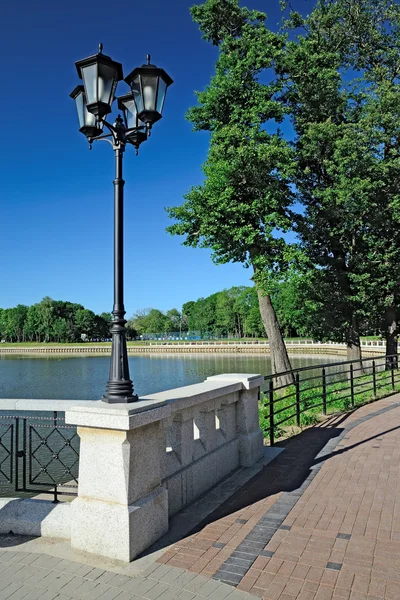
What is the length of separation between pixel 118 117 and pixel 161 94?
1.65ft

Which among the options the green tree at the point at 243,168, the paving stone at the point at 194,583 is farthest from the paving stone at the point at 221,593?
the green tree at the point at 243,168

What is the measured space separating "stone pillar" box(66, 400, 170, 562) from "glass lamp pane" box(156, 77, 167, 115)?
9.73 ft

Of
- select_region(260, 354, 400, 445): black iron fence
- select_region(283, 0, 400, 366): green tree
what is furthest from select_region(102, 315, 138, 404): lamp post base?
select_region(283, 0, 400, 366): green tree

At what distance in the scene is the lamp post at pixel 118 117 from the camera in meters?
3.94

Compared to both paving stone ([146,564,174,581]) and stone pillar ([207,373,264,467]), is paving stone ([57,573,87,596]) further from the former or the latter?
stone pillar ([207,373,264,467])

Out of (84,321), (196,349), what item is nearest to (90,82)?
(196,349)

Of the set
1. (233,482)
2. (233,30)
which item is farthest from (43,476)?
(233,30)

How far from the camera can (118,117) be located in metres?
4.47

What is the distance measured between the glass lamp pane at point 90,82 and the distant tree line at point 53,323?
113m

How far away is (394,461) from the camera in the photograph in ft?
19.8

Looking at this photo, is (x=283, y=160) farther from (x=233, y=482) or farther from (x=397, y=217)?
(x=233, y=482)

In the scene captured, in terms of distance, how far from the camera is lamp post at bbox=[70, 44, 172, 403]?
3.94m

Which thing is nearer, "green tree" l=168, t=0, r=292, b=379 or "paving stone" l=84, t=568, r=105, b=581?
"paving stone" l=84, t=568, r=105, b=581

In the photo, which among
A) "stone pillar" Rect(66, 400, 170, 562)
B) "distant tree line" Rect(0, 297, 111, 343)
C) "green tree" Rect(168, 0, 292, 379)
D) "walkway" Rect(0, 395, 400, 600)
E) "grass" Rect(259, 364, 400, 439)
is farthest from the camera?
"distant tree line" Rect(0, 297, 111, 343)
